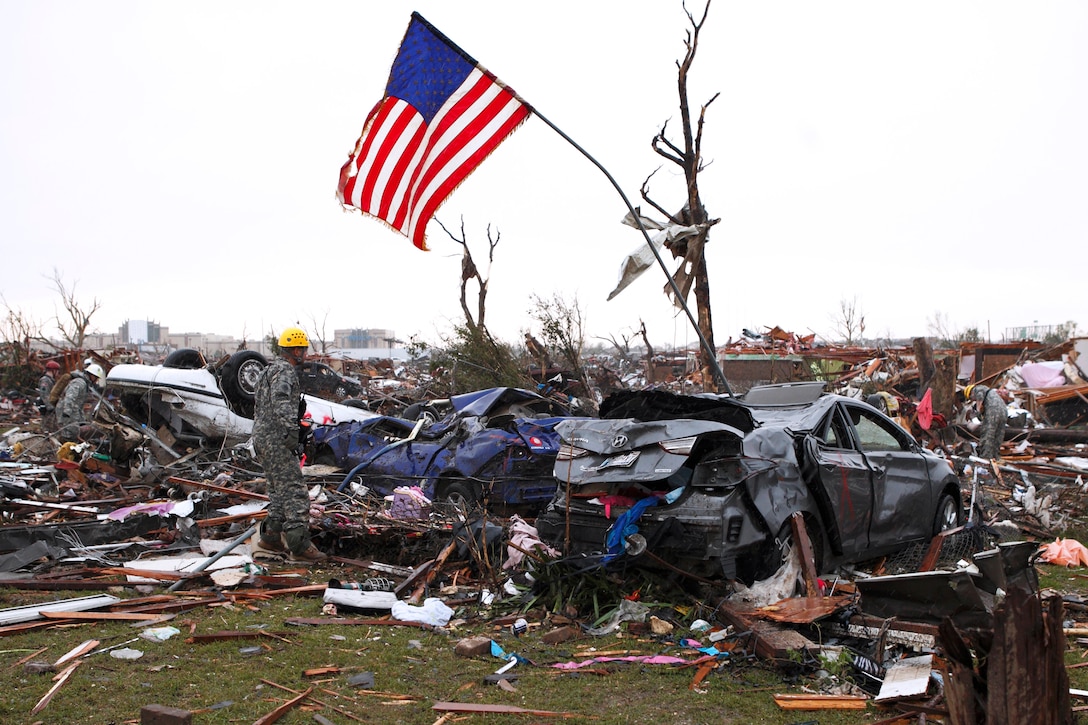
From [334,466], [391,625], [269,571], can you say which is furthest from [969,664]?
[334,466]

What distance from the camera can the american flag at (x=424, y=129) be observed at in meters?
8.27

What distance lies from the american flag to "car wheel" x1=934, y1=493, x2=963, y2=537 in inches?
215

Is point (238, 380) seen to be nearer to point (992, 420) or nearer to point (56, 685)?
point (56, 685)

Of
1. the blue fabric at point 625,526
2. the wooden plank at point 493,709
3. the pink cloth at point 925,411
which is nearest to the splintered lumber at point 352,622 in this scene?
the blue fabric at point 625,526

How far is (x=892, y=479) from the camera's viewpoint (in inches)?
290

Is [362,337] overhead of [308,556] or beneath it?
overhead

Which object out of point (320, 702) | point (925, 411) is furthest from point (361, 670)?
point (925, 411)

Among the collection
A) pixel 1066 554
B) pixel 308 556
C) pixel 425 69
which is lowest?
pixel 1066 554

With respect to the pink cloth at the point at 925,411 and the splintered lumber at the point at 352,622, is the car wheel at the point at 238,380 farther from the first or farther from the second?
the pink cloth at the point at 925,411

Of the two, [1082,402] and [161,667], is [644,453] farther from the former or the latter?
[1082,402]

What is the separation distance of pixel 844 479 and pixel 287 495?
16.2 feet

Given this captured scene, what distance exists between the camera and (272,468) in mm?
8094

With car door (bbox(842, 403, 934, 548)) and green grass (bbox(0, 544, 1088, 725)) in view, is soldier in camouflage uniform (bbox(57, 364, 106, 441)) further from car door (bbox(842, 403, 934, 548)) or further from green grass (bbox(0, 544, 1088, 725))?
car door (bbox(842, 403, 934, 548))

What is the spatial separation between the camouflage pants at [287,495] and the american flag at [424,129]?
2.59 m
